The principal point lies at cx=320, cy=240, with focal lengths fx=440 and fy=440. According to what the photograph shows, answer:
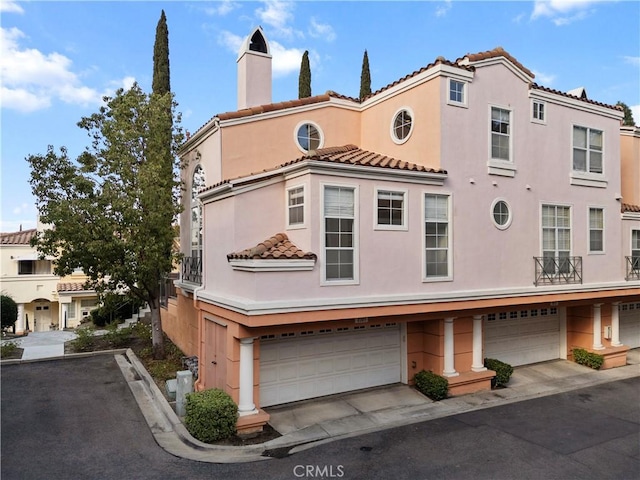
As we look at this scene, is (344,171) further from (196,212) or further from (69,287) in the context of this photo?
(69,287)

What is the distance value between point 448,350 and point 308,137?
7.48 meters

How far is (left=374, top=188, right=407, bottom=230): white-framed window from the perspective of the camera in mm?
10547

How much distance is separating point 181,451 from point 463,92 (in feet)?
36.2

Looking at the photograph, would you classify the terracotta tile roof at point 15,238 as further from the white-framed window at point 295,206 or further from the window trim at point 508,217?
the window trim at point 508,217

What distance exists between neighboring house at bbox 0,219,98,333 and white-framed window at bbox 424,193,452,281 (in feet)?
84.7

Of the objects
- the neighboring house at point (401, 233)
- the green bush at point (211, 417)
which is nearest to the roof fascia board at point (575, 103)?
the neighboring house at point (401, 233)

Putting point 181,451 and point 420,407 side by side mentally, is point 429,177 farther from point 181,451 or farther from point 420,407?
point 181,451

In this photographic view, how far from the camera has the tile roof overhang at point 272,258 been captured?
8.98 m

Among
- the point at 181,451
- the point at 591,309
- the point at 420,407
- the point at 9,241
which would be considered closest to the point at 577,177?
the point at 591,309

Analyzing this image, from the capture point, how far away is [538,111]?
13461 millimetres

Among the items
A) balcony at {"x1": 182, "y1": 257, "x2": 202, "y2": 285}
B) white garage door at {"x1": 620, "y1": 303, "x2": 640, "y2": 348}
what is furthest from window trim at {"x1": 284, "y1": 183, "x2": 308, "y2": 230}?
white garage door at {"x1": 620, "y1": 303, "x2": 640, "y2": 348}

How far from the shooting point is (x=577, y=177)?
46.5 ft

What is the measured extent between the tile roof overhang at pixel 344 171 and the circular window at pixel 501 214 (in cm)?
212

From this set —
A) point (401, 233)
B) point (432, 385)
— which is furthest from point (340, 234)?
point (432, 385)
